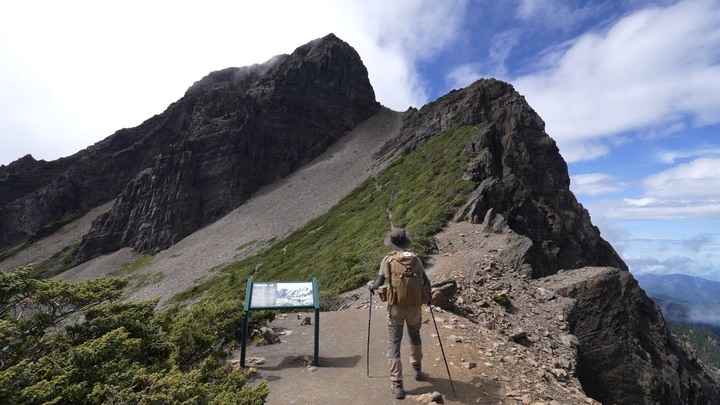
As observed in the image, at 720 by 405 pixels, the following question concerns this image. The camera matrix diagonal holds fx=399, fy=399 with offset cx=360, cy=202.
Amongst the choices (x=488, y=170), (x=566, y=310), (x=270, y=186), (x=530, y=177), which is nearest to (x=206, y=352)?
(x=566, y=310)

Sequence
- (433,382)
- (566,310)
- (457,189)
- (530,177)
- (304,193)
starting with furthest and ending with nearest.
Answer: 1. (304,193)
2. (530,177)
3. (457,189)
4. (566,310)
5. (433,382)

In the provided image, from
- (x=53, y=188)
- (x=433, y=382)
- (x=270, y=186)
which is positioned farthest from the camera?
(x=53, y=188)

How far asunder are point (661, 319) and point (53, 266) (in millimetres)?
133842

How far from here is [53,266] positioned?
4296 inches

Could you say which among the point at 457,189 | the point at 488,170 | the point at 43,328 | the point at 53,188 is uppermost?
the point at 53,188

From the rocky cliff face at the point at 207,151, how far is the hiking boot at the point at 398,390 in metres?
106

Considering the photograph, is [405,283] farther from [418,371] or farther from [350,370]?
[350,370]

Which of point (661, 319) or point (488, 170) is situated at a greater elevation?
point (488, 170)

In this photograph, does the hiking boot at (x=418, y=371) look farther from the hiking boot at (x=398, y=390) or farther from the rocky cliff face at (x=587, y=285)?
the rocky cliff face at (x=587, y=285)

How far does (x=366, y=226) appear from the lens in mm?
44594

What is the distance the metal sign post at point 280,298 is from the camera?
10055 millimetres

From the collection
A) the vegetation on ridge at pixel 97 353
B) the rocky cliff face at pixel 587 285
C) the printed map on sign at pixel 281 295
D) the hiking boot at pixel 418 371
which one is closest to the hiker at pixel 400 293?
the hiking boot at pixel 418 371

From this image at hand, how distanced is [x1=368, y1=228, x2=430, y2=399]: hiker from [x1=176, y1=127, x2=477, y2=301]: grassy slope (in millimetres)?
9875

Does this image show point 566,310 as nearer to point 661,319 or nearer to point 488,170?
point 661,319
